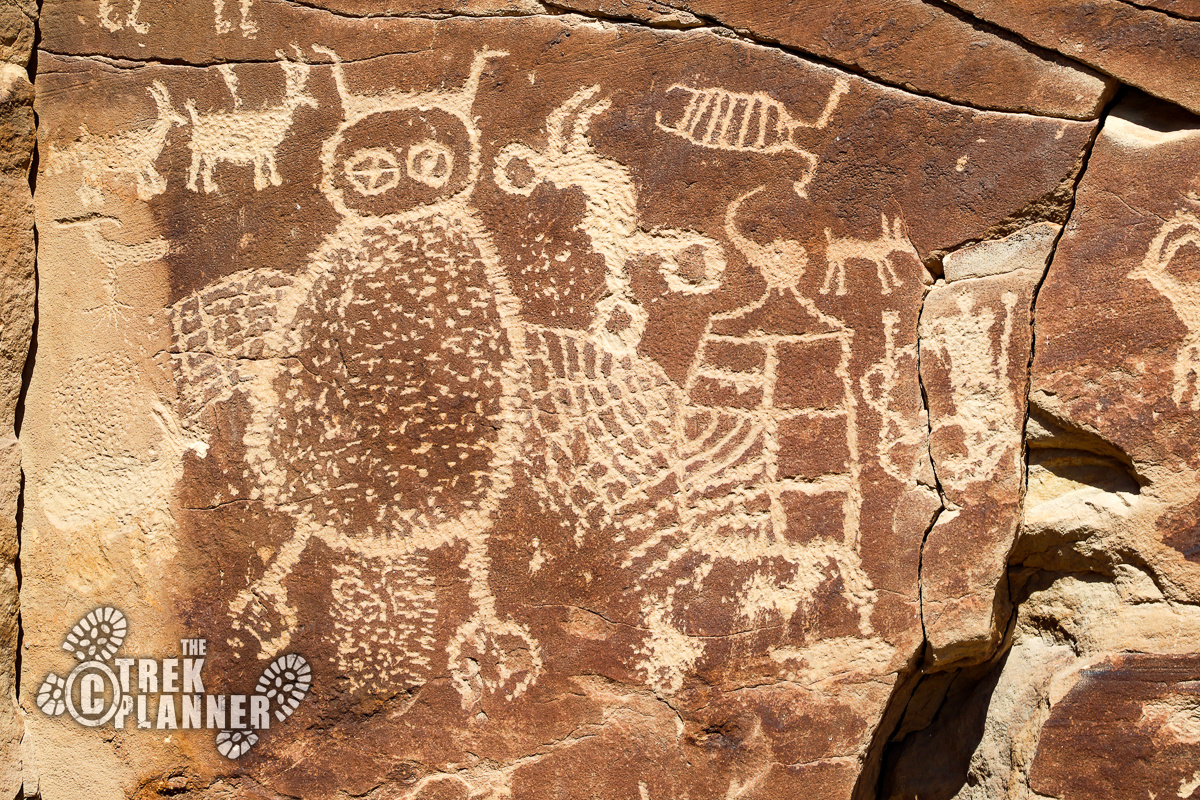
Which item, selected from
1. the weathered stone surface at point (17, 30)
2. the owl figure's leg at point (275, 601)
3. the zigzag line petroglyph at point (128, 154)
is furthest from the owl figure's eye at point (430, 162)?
the weathered stone surface at point (17, 30)

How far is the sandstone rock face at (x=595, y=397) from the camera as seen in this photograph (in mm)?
1624

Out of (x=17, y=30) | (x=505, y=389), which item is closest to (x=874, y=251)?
(x=505, y=389)

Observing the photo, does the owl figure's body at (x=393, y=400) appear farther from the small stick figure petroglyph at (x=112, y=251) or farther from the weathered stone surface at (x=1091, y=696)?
the weathered stone surface at (x=1091, y=696)

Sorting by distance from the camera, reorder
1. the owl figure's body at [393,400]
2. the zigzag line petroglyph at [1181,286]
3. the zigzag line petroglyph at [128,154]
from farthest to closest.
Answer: the zigzag line petroglyph at [128,154], the owl figure's body at [393,400], the zigzag line petroglyph at [1181,286]

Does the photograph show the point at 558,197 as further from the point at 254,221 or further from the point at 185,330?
the point at 185,330

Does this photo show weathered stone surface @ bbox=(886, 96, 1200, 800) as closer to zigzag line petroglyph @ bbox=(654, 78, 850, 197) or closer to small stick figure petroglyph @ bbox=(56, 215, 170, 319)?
zigzag line petroglyph @ bbox=(654, 78, 850, 197)

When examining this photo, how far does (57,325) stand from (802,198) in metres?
1.59

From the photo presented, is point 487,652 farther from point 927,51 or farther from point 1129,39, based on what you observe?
point 1129,39

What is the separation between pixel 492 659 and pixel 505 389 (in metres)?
0.54

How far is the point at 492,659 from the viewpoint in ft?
5.52

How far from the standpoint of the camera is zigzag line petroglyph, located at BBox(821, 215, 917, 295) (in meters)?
1.65

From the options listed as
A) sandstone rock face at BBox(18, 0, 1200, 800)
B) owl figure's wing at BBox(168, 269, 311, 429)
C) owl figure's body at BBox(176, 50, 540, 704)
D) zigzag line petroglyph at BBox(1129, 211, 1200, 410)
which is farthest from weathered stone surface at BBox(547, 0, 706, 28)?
zigzag line petroglyph at BBox(1129, 211, 1200, 410)

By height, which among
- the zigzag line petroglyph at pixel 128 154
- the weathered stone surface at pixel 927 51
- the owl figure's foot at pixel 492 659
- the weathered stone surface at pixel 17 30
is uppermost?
the weathered stone surface at pixel 927 51

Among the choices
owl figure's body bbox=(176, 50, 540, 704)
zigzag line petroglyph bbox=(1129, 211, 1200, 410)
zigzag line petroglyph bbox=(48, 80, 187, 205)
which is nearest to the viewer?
zigzag line petroglyph bbox=(1129, 211, 1200, 410)
